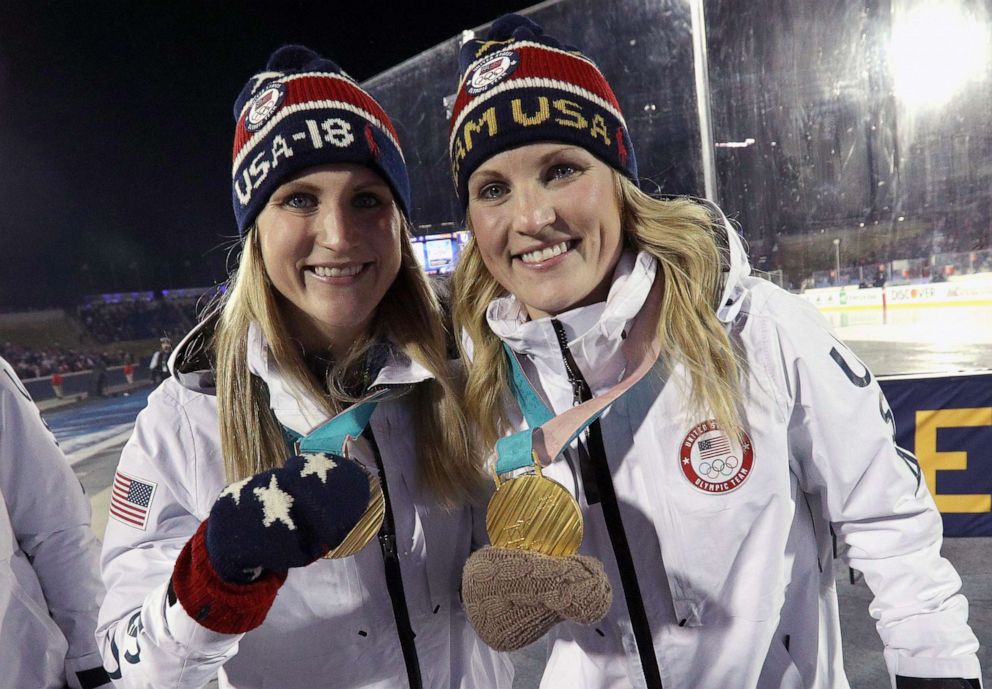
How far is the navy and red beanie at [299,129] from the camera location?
1322 millimetres

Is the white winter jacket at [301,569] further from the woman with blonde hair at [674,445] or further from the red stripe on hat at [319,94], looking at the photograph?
the red stripe on hat at [319,94]

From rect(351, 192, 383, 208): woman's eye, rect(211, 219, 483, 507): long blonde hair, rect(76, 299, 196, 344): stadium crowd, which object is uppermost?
rect(351, 192, 383, 208): woman's eye

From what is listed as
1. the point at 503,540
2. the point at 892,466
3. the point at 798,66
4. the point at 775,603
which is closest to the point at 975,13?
the point at 798,66

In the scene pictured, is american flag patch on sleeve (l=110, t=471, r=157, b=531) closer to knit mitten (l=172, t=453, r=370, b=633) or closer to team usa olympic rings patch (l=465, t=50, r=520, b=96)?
knit mitten (l=172, t=453, r=370, b=633)

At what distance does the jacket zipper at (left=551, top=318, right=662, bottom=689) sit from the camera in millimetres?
1163

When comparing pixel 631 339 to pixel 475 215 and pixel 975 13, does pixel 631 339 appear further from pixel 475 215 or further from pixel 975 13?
pixel 975 13

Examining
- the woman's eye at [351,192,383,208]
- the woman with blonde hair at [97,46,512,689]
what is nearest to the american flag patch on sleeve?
the woman with blonde hair at [97,46,512,689]

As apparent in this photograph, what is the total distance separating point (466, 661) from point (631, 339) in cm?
81

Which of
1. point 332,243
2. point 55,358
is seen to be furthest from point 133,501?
point 55,358

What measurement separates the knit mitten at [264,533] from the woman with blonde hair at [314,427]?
36mm

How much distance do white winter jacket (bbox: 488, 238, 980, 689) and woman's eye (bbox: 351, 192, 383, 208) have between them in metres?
0.46

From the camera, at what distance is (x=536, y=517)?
1062mm

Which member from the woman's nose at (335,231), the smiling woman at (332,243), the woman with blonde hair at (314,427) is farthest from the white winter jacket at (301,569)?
the woman's nose at (335,231)

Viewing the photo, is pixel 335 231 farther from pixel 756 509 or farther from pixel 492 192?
pixel 756 509
